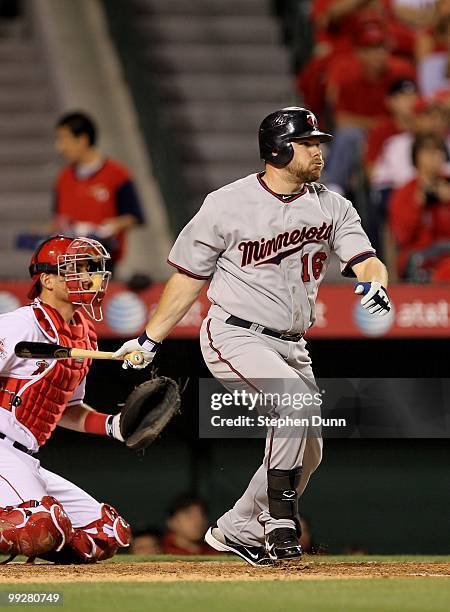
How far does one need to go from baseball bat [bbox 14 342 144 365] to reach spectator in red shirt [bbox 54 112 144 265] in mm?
3292

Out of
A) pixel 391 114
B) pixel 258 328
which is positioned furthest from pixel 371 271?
pixel 391 114

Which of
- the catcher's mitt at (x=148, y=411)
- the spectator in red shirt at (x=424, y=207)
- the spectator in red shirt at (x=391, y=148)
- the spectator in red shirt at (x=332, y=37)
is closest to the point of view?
the catcher's mitt at (x=148, y=411)

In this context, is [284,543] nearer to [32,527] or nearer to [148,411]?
[148,411]

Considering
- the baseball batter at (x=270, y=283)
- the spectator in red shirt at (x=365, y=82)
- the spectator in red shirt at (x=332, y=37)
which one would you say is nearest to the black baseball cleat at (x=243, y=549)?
the baseball batter at (x=270, y=283)

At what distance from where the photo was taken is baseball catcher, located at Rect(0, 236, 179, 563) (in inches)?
236

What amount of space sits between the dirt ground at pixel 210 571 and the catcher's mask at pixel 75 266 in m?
1.15

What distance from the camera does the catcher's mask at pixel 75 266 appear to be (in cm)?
628

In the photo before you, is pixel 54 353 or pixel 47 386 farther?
pixel 47 386

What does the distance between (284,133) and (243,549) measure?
5.74 ft

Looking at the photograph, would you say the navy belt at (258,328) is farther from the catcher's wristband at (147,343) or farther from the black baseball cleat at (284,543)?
the black baseball cleat at (284,543)

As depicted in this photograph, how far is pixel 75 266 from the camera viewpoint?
6.30m

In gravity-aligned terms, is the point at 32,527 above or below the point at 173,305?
below

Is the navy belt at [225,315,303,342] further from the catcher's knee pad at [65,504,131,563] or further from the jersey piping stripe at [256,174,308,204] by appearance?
the catcher's knee pad at [65,504,131,563]

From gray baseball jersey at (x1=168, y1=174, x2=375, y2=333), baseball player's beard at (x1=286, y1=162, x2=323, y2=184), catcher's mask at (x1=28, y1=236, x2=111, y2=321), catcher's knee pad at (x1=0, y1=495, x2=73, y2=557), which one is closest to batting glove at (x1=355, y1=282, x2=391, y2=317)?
gray baseball jersey at (x1=168, y1=174, x2=375, y2=333)
